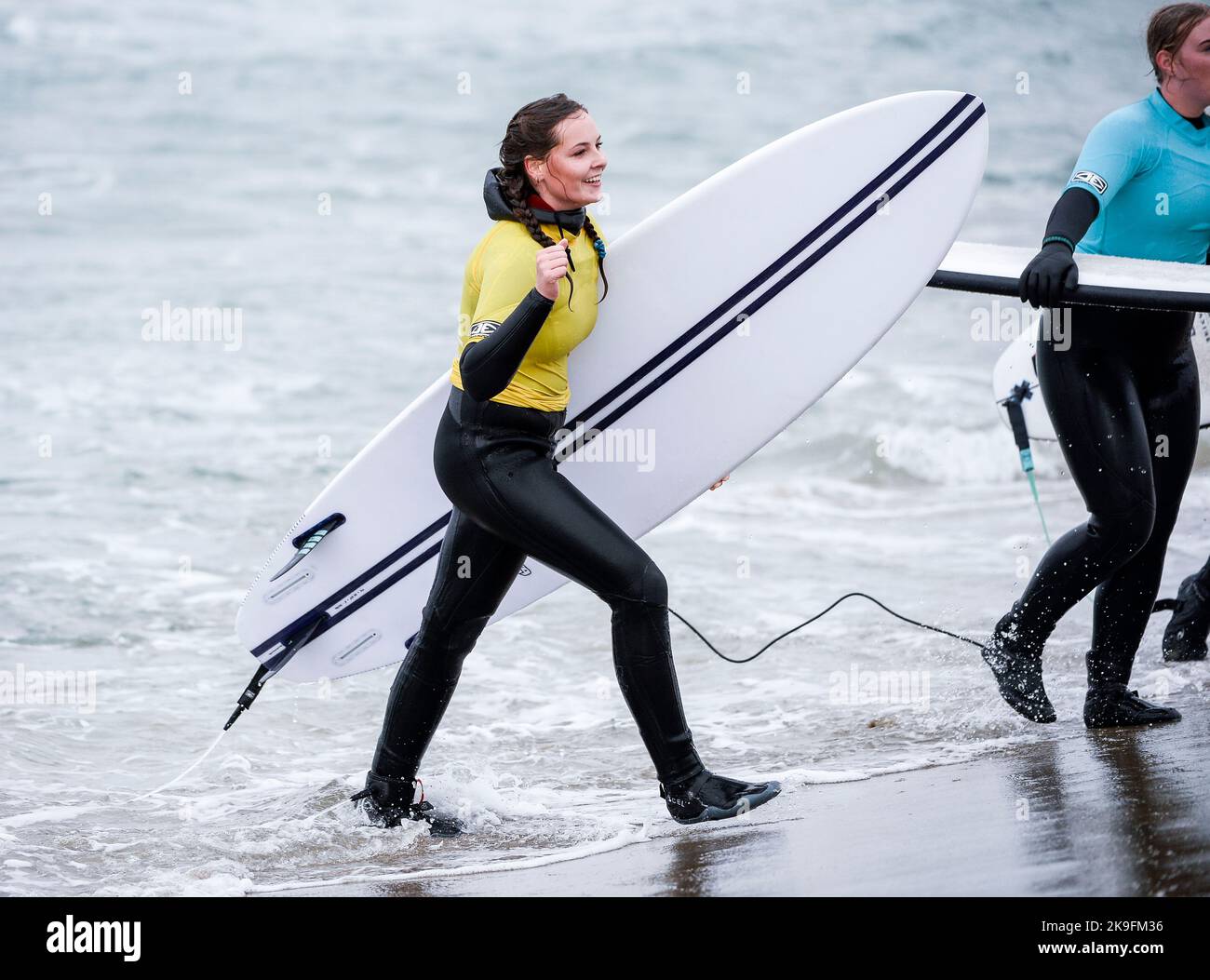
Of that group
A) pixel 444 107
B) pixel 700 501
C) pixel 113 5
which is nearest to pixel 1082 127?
pixel 444 107

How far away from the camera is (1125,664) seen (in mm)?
3645

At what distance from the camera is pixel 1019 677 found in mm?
3699

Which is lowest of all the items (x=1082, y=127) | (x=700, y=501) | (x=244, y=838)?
(x=244, y=838)

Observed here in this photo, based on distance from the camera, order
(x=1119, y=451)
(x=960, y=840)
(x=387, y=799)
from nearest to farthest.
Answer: (x=960, y=840) → (x=387, y=799) → (x=1119, y=451)

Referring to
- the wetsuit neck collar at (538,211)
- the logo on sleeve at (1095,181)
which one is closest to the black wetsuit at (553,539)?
the wetsuit neck collar at (538,211)

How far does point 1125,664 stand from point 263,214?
41.9 feet

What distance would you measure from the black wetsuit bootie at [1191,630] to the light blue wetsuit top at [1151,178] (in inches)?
57.0

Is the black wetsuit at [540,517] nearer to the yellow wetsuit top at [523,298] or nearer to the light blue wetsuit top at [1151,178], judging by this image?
the yellow wetsuit top at [523,298]

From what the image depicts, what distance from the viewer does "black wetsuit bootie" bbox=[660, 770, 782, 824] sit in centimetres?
294

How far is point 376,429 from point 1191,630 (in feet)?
22.3

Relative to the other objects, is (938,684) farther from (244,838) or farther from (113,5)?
(113,5)

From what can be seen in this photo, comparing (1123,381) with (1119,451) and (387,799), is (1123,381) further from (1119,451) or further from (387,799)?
(387,799)

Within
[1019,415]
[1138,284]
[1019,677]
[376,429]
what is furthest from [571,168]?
[376,429]

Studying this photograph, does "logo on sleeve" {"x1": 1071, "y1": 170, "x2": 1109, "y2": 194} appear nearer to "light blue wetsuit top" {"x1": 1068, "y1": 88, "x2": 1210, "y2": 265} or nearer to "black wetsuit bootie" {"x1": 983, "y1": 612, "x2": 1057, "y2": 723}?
"light blue wetsuit top" {"x1": 1068, "y1": 88, "x2": 1210, "y2": 265}
